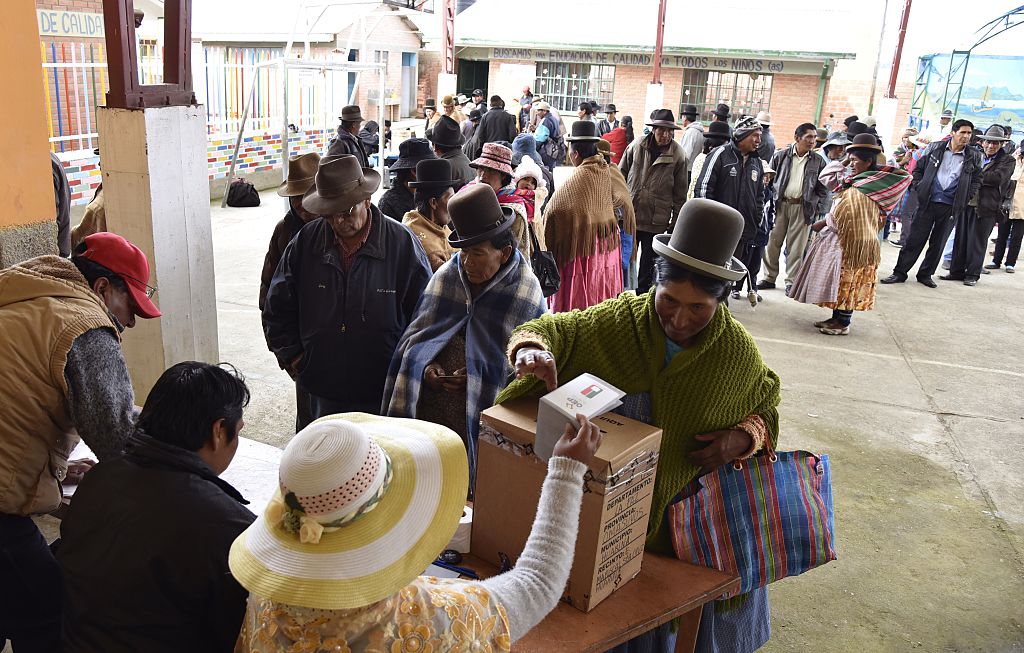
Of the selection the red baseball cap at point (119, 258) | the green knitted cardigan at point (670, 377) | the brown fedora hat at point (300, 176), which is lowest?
the green knitted cardigan at point (670, 377)

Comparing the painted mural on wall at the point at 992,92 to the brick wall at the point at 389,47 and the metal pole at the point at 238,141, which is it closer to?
the brick wall at the point at 389,47

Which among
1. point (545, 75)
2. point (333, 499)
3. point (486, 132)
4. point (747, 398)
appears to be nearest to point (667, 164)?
point (486, 132)

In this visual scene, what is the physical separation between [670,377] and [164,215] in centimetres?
346

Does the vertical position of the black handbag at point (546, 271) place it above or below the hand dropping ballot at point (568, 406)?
below

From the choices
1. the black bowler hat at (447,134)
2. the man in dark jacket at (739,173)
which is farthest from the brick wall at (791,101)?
the black bowler hat at (447,134)

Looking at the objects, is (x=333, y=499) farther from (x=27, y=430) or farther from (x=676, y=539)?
(x=27, y=430)

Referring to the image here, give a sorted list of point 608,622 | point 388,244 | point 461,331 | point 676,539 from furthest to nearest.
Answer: point 388,244, point 461,331, point 676,539, point 608,622

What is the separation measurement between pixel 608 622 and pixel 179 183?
3814mm

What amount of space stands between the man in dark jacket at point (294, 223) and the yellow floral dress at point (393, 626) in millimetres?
2640

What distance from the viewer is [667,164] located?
25.5ft

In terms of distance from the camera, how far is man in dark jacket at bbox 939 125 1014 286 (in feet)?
31.3

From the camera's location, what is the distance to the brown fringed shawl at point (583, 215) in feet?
19.5

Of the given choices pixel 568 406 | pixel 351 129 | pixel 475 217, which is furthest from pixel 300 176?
pixel 351 129

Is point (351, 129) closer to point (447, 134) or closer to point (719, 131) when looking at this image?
point (447, 134)
